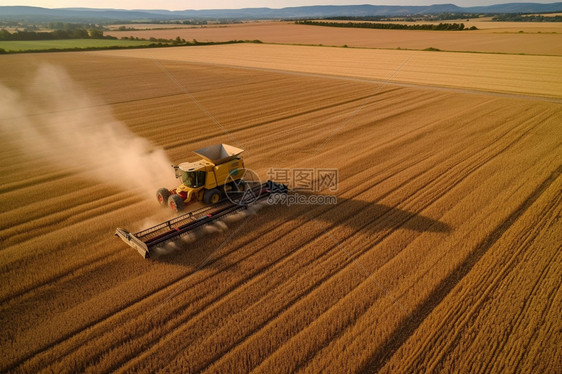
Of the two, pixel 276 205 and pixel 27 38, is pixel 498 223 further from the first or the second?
pixel 27 38

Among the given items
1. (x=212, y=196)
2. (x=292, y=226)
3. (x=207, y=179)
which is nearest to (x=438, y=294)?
(x=292, y=226)

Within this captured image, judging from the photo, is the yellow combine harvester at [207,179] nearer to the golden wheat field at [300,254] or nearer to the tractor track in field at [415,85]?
the golden wheat field at [300,254]

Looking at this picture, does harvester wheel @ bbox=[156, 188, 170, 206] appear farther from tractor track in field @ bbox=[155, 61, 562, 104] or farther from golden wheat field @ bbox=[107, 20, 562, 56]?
golden wheat field @ bbox=[107, 20, 562, 56]

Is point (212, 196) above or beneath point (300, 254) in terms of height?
above

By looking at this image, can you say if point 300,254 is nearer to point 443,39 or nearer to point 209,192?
point 209,192

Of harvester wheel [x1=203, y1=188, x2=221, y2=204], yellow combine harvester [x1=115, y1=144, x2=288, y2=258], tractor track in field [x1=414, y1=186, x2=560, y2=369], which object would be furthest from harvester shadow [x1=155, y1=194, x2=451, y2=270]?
tractor track in field [x1=414, y1=186, x2=560, y2=369]

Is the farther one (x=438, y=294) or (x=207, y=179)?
(x=207, y=179)
